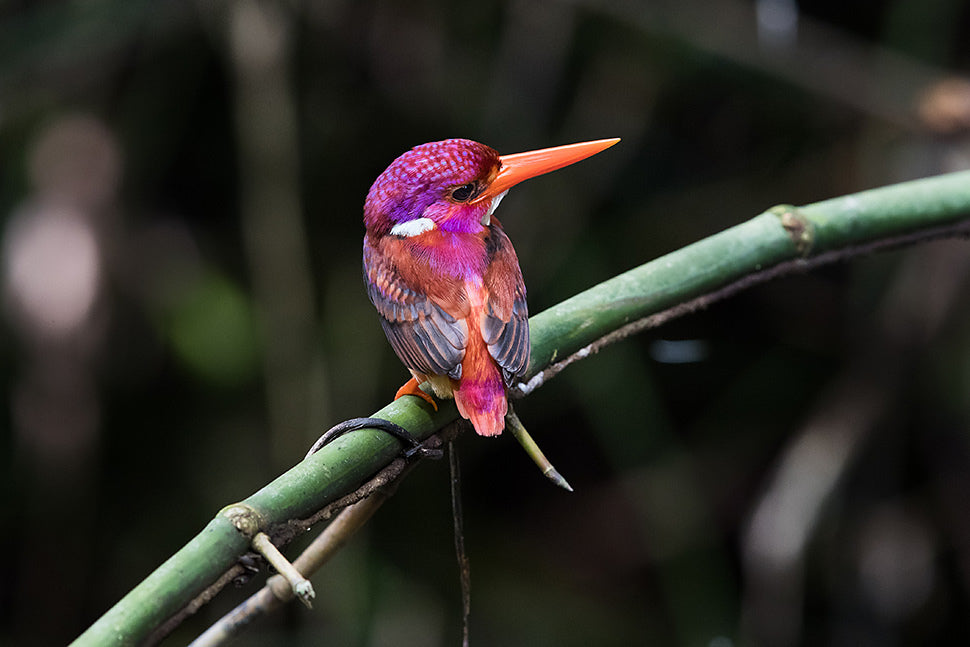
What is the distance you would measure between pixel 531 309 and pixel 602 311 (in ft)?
4.05

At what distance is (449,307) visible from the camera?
3.51ft

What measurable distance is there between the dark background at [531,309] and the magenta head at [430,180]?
773 millimetres

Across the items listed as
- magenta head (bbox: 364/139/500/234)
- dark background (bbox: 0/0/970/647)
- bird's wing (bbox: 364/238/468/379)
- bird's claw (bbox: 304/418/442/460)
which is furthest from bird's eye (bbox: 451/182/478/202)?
dark background (bbox: 0/0/970/647)

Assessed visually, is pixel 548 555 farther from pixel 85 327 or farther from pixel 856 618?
pixel 85 327

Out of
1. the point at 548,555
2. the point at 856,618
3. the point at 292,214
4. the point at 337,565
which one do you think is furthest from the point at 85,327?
the point at 856,618

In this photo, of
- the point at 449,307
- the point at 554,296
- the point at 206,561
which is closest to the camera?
the point at 206,561

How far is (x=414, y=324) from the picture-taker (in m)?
1.07

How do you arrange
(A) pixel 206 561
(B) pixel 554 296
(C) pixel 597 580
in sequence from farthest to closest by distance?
(C) pixel 597 580, (B) pixel 554 296, (A) pixel 206 561

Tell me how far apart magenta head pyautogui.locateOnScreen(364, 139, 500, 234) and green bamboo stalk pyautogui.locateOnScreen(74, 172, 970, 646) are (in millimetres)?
214

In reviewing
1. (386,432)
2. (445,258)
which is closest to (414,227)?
(445,258)

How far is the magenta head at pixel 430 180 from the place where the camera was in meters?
1.08

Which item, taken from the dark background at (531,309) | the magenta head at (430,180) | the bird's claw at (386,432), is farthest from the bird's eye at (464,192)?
the dark background at (531,309)

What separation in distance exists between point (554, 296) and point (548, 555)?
25.7 inches

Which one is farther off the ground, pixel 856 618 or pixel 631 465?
pixel 631 465
